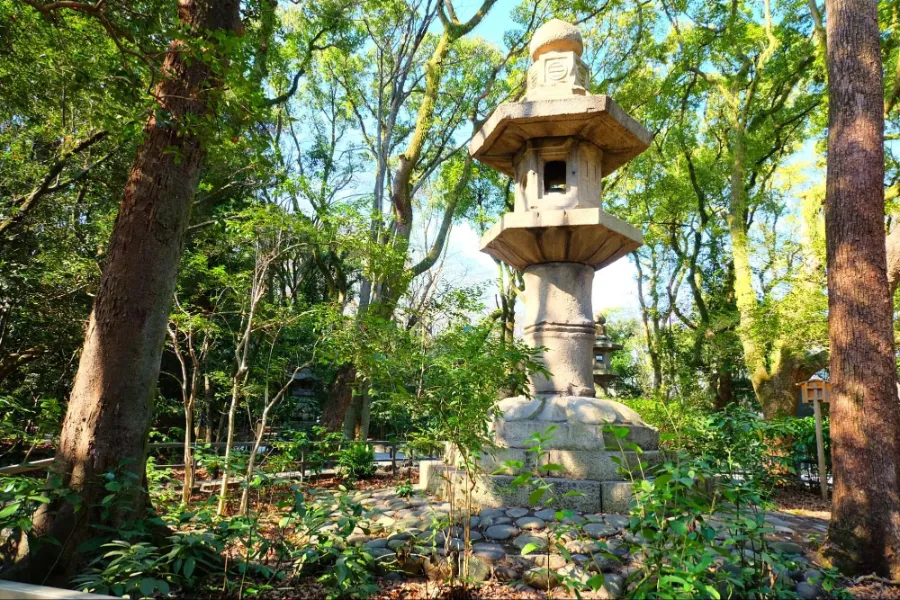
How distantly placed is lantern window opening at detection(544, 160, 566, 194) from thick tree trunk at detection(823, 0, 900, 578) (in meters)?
2.75

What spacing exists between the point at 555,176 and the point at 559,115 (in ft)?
3.35

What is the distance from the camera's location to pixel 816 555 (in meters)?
3.85

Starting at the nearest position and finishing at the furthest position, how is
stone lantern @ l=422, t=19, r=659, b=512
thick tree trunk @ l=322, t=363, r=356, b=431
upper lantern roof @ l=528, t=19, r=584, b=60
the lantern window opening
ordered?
stone lantern @ l=422, t=19, r=659, b=512 < upper lantern roof @ l=528, t=19, r=584, b=60 < the lantern window opening < thick tree trunk @ l=322, t=363, r=356, b=431

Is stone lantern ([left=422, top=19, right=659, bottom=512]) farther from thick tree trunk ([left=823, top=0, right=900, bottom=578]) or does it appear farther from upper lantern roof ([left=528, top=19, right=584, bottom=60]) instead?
thick tree trunk ([left=823, top=0, right=900, bottom=578])

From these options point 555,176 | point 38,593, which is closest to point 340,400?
point 555,176

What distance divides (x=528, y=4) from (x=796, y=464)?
11754mm

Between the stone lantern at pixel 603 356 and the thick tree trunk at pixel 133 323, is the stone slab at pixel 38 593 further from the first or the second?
the stone lantern at pixel 603 356

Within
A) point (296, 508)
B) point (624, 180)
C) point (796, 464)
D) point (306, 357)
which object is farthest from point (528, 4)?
point (296, 508)

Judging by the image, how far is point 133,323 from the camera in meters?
3.27

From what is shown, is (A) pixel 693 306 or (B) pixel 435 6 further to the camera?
(A) pixel 693 306

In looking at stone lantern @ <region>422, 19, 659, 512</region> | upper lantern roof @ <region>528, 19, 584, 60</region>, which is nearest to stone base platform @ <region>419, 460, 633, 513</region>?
stone lantern @ <region>422, 19, 659, 512</region>

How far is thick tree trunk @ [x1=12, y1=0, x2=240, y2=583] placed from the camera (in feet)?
9.76

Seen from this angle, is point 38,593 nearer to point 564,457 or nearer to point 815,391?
point 564,457

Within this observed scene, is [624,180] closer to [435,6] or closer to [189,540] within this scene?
[435,6]
